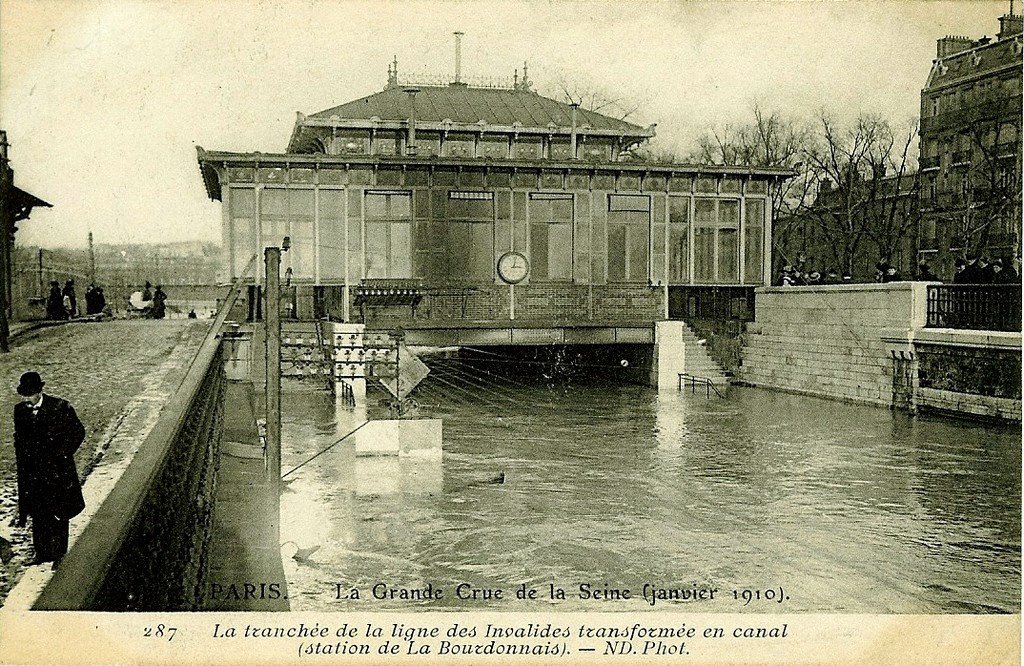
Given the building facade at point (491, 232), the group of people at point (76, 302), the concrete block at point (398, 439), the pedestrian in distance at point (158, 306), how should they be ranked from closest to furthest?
the concrete block at point (398, 439)
the group of people at point (76, 302)
the building facade at point (491, 232)
the pedestrian in distance at point (158, 306)

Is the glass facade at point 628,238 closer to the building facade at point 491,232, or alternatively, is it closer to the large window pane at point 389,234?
the building facade at point 491,232

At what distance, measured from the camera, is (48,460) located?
16.7ft

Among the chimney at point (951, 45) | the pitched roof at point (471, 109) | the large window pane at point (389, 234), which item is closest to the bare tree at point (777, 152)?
the pitched roof at point (471, 109)

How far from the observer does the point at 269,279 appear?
Result: 10219 mm

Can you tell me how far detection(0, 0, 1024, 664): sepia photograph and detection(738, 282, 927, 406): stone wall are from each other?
11 cm

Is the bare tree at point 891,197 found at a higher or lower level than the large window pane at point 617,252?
higher

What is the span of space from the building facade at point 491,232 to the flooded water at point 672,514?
17.2 feet

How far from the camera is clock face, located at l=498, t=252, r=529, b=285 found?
80.0ft

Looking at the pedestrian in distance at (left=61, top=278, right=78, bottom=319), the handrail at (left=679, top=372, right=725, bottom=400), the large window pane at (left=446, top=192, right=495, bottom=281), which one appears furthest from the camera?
the handrail at (left=679, top=372, right=725, bottom=400)

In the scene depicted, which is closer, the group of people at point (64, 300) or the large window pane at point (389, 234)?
the group of people at point (64, 300)

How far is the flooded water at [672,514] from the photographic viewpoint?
8648mm

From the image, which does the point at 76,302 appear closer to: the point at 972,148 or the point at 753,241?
the point at 753,241

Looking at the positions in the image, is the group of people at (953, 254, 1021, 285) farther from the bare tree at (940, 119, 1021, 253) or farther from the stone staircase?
the stone staircase

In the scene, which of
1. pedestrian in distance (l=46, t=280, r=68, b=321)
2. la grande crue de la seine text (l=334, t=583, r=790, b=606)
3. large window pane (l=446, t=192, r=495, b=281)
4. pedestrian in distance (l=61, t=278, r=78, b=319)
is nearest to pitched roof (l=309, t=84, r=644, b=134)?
large window pane (l=446, t=192, r=495, b=281)
